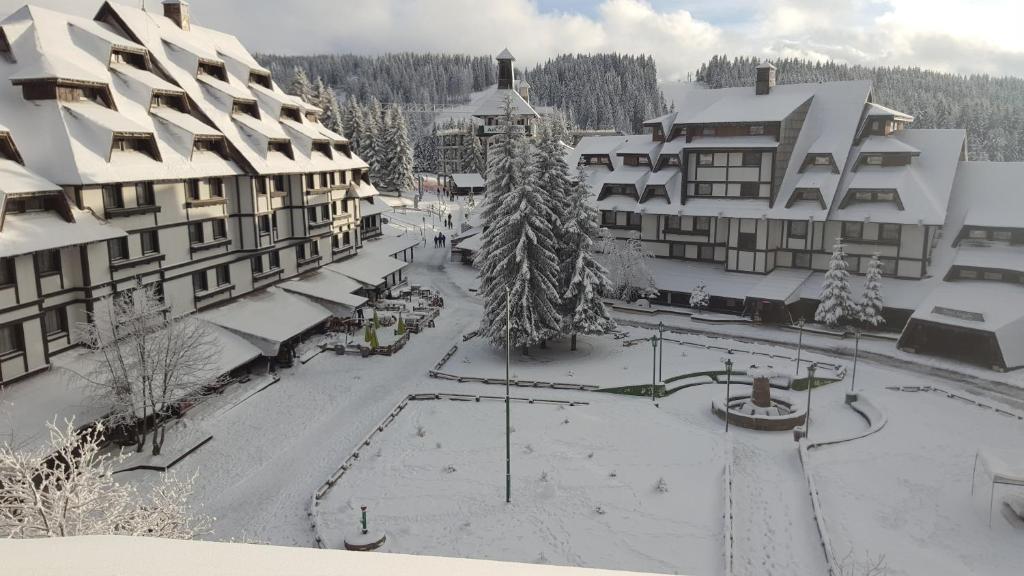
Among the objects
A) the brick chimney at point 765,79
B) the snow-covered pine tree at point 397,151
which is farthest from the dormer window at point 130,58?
the snow-covered pine tree at point 397,151

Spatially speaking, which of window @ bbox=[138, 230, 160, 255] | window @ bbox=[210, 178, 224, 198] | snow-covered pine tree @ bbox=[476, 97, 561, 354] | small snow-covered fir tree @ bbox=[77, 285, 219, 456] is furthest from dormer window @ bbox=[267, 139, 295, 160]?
small snow-covered fir tree @ bbox=[77, 285, 219, 456]

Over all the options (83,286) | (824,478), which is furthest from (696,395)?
(83,286)

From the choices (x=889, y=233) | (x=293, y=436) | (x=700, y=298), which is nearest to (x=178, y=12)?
(x=293, y=436)

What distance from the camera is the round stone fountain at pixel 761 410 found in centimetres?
3050

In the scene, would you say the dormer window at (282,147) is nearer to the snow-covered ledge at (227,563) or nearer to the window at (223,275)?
the window at (223,275)

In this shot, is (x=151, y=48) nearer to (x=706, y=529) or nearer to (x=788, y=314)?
(x=706, y=529)

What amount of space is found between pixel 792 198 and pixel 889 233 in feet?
21.7

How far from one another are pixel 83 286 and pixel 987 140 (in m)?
126

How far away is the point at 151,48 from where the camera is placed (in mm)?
37594

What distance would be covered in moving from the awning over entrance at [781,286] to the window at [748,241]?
8.17 ft

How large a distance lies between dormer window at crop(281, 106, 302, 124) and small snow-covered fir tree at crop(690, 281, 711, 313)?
1188 inches

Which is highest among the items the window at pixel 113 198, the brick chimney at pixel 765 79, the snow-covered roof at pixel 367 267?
the brick chimney at pixel 765 79

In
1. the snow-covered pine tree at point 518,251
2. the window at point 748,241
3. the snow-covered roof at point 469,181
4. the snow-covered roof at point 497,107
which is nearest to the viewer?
the snow-covered pine tree at point 518,251

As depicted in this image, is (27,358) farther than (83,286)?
No
